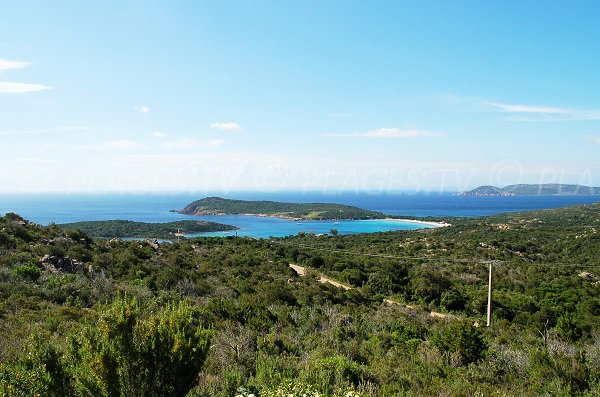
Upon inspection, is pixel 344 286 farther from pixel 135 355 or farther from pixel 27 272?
pixel 135 355

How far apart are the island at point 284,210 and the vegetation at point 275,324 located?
3266 inches

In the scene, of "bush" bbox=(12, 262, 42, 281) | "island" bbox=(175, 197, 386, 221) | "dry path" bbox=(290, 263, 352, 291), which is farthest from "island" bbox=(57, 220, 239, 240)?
"bush" bbox=(12, 262, 42, 281)

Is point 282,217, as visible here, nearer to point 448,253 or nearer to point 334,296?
point 448,253

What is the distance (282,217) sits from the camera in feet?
396

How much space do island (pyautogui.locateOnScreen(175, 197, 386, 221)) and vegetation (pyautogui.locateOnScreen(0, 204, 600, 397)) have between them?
8294cm

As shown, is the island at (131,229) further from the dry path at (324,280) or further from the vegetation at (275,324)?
the vegetation at (275,324)

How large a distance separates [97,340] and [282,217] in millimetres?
116363

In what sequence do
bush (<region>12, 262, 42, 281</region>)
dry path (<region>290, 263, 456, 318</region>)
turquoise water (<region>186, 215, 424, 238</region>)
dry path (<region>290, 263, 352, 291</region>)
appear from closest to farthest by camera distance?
1. bush (<region>12, 262, 42, 281</region>)
2. dry path (<region>290, 263, 456, 318</region>)
3. dry path (<region>290, 263, 352, 291</region>)
4. turquoise water (<region>186, 215, 424, 238</region>)

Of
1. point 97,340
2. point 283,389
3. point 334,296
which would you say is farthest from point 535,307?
point 97,340

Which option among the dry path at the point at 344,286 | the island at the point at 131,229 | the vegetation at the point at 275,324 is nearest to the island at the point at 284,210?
the island at the point at 131,229

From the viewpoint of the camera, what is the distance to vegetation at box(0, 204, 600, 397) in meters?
4.69

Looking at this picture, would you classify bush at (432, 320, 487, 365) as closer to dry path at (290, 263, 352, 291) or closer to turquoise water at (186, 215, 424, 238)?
dry path at (290, 263, 352, 291)

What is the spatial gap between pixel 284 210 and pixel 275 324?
121 m

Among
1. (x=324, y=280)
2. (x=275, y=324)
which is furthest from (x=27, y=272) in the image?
(x=324, y=280)
